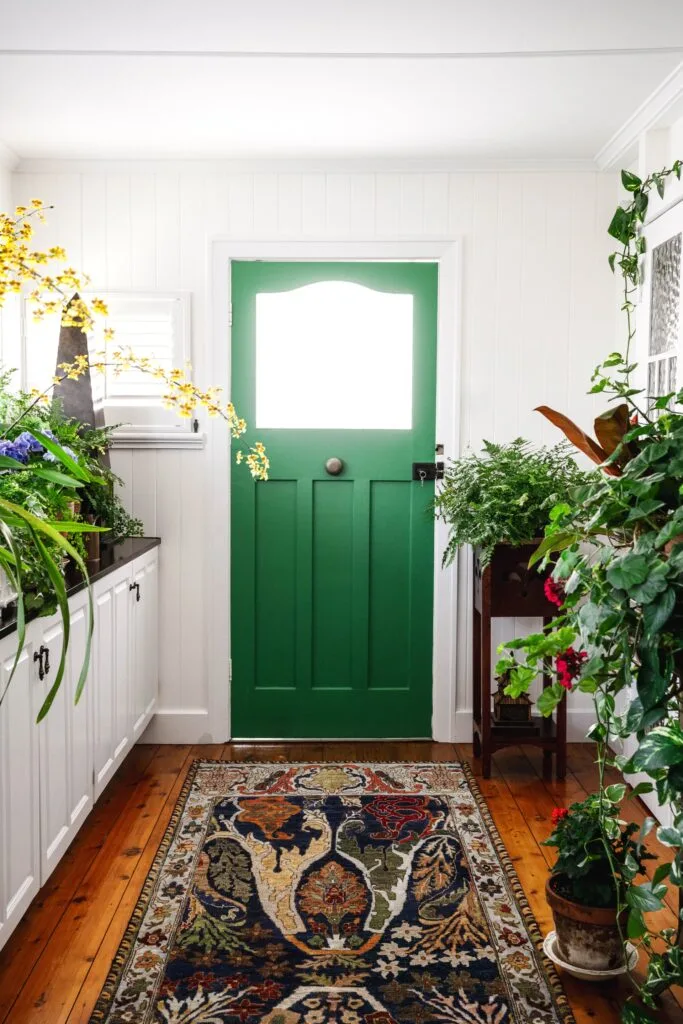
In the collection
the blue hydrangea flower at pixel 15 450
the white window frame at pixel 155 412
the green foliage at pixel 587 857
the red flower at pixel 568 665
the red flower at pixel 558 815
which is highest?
the white window frame at pixel 155 412

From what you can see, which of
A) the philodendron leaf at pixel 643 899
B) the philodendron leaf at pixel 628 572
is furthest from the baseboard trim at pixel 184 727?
the philodendron leaf at pixel 628 572

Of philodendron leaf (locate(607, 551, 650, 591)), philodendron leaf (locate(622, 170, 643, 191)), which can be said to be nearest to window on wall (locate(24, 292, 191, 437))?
philodendron leaf (locate(622, 170, 643, 191))

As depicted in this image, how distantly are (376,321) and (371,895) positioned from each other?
7.72 ft

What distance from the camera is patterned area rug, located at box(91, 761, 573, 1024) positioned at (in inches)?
85.4

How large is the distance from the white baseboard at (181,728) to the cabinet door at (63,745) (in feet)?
3.61

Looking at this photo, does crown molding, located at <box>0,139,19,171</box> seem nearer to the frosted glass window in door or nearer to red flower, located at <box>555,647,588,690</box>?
the frosted glass window in door

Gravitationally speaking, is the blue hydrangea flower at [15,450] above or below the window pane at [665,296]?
below

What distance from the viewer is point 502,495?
3389mm

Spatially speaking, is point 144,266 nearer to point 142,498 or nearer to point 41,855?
point 142,498

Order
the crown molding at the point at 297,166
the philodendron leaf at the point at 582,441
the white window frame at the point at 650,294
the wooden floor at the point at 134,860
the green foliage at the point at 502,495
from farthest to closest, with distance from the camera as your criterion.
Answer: the crown molding at the point at 297,166, the green foliage at the point at 502,495, the white window frame at the point at 650,294, the wooden floor at the point at 134,860, the philodendron leaf at the point at 582,441

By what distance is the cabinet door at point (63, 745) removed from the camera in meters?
2.41

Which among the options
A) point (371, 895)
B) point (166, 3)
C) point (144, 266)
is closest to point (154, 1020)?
point (371, 895)

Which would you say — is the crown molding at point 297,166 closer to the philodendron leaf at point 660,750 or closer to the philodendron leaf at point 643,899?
the philodendron leaf at point 660,750

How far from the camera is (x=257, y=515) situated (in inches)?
158
